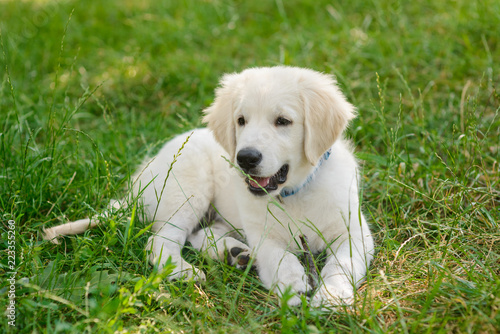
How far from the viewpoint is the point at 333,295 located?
7.64ft

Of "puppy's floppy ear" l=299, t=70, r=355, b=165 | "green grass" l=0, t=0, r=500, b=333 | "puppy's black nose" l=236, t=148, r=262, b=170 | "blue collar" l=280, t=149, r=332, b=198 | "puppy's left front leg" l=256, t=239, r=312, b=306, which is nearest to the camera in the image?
"green grass" l=0, t=0, r=500, b=333

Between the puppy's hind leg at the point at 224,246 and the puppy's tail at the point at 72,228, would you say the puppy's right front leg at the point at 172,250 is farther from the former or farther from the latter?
the puppy's tail at the point at 72,228

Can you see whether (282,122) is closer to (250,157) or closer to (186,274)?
(250,157)

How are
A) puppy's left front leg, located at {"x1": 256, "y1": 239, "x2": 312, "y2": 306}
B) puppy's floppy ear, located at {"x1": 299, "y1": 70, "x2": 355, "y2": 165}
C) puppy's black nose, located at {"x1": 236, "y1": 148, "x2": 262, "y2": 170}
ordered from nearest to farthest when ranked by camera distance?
puppy's left front leg, located at {"x1": 256, "y1": 239, "x2": 312, "y2": 306}
puppy's black nose, located at {"x1": 236, "y1": 148, "x2": 262, "y2": 170}
puppy's floppy ear, located at {"x1": 299, "y1": 70, "x2": 355, "y2": 165}

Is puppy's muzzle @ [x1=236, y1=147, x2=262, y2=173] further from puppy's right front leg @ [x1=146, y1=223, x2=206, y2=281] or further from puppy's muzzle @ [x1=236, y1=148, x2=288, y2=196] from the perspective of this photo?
puppy's right front leg @ [x1=146, y1=223, x2=206, y2=281]

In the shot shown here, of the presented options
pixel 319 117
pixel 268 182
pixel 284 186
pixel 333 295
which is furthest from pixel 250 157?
pixel 333 295

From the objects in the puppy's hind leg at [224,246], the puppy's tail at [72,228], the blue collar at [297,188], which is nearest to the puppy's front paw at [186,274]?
the puppy's hind leg at [224,246]

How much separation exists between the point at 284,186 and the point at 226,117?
56 centimetres

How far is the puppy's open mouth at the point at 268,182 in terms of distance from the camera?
2732 mm

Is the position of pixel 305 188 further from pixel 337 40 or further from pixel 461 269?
pixel 337 40

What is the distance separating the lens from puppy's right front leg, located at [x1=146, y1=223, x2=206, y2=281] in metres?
2.57

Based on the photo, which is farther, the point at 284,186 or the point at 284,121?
the point at 284,186

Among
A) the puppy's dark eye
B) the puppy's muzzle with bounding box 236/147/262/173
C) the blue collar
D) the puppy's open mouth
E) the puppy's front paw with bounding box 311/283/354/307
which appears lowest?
the puppy's front paw with bounding box 311/283/354/307

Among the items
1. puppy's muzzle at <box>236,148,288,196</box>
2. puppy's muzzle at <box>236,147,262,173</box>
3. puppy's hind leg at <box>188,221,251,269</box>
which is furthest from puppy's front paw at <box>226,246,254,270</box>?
puppy's muzzle at <box>236,147,262,173</box>
